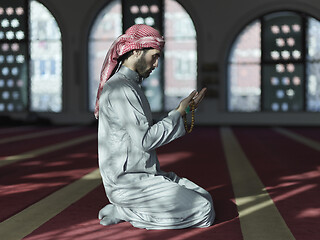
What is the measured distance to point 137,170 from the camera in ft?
9.06

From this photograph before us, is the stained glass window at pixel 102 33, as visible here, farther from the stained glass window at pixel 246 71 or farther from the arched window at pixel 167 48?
the stained glass window at pixel 246 71

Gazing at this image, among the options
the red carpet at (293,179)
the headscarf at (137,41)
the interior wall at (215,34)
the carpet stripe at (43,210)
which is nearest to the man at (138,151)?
the headscarf at (137,41)

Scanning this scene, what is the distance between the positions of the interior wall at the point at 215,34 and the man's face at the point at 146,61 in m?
11.0

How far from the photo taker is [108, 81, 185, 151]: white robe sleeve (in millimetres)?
2582

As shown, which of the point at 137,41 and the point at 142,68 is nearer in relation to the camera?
the point at 137,41

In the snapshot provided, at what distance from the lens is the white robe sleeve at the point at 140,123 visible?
2.58 metres

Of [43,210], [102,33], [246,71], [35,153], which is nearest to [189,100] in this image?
[43,210]

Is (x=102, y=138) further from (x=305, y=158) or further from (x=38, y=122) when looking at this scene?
(x=38, y=122)

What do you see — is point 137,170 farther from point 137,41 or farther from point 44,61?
point 44,61

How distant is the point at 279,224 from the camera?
2828 millimetres

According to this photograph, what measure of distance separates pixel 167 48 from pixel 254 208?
11283 mm

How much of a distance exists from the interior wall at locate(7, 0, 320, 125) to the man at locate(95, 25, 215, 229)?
36.1 ft

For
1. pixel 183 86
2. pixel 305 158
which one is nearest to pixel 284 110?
pixel 183 86

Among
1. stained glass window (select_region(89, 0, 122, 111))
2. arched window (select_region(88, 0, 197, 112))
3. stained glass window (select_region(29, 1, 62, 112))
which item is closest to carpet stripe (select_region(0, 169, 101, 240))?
arched window (select_region(88, 0, 197, 112))
